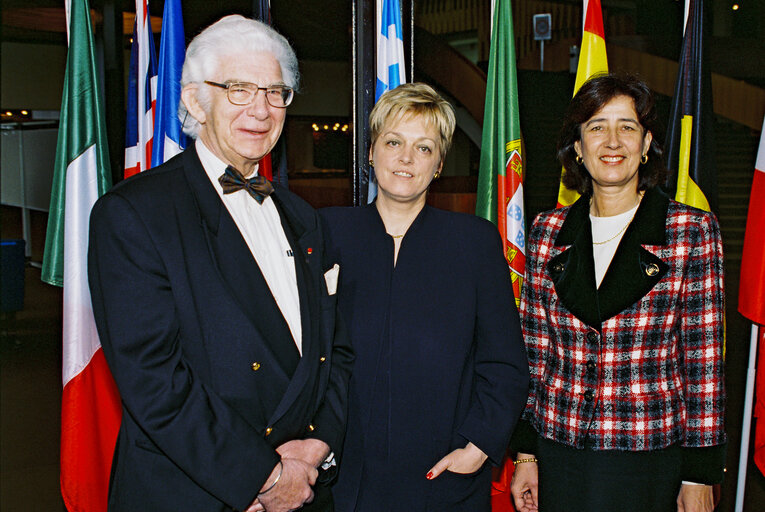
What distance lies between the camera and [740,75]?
11.2 meters

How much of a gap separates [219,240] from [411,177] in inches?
24.0

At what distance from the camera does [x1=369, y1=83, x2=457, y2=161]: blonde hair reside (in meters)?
1.87

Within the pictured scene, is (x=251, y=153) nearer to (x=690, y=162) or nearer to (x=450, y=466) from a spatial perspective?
(x=450, y=466)

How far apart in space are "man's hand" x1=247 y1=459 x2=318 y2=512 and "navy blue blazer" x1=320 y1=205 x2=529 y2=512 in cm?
27

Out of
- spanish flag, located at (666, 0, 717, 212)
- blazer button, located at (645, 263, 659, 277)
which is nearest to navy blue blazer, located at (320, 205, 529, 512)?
blazer button, located at (645, 263, 659, 277)

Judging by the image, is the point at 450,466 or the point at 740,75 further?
the point at 740,75

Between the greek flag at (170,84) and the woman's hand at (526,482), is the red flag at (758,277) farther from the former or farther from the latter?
the greek flag at (170,84)

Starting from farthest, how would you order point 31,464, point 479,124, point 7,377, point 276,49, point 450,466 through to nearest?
point 479,124 → point 7,377 → point 31,464 → point 450,466 → point 276,49

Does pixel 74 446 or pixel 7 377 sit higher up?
pixel 74 446

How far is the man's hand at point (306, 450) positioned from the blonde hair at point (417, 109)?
2.85ft

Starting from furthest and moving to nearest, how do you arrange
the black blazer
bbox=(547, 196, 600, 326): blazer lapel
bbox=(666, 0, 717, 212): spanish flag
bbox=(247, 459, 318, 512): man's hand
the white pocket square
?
bbox=(666, 0, 717, 212): spanish flag, bbox=(547, 196, 600, 326): blazer lapel, the white pocket square, bbox=(247, 459, 318, 512): man's hand, the black blazer

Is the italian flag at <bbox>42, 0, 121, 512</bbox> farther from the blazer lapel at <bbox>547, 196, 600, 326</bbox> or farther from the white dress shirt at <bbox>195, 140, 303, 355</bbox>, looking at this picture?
the blazer lapel at <bbox>547, 196, 600, 326</bbox>

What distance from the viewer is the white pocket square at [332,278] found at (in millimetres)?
1742

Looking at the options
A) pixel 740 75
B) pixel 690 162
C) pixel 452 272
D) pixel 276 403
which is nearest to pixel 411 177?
pixel 452 272
